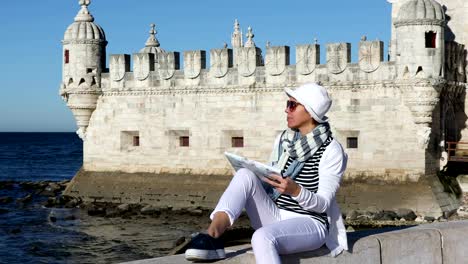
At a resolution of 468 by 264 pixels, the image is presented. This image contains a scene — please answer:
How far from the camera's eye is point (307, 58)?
2322 cm

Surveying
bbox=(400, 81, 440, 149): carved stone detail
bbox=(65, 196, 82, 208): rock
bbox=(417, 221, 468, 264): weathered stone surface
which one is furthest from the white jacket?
bbox=(65, 196, 82, 208): rock

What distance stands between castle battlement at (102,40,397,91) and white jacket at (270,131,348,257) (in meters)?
16.6

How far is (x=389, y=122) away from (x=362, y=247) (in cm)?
1636

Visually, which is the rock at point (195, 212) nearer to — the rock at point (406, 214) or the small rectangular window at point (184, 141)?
the small rectangular window at point (184, 141)

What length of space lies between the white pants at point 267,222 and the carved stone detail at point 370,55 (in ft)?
55.4

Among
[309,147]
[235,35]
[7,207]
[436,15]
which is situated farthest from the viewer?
[235,35]

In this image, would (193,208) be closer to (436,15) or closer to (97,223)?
(97,223)

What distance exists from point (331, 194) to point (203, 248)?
1.09 meters

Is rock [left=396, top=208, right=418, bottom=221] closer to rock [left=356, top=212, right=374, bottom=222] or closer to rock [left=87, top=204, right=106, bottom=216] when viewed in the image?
rock [left=356, top=212, right=374, bottom=222]

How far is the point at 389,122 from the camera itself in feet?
72.8

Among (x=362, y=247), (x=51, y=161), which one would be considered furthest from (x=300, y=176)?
(x=51, y=161)

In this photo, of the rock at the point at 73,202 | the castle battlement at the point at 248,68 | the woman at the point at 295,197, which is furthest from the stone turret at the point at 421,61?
the woman at the point at 295,197

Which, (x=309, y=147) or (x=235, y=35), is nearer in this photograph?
(x=309, y=147)

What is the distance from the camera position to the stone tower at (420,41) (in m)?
21.7
